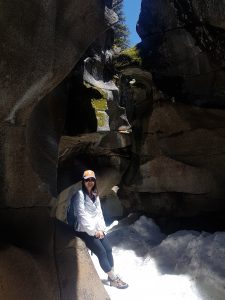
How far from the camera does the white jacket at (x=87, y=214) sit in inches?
238

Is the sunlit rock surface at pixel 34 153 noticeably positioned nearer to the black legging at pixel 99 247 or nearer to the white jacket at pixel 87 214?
the black legging at pixel 99 247

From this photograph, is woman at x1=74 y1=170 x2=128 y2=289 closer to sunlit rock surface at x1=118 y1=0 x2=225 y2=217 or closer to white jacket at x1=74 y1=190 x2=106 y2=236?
A: white jacket at x1=74 y1=190 x2=106 y2=236

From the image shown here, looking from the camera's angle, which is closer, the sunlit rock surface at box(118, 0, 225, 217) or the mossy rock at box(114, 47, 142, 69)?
the sunlit rock surface at box(118, 0, 225, 217)

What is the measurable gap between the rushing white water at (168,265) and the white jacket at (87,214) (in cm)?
133

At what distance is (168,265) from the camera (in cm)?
870

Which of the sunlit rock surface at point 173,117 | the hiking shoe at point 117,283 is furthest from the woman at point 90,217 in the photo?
the sunlit rock surface at point 173,117

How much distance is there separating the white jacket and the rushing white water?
133 cm

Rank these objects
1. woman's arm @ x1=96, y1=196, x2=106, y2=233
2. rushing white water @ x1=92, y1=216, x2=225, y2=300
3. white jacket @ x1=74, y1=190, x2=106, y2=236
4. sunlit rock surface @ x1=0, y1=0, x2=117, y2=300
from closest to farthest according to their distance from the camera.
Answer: sunlit rock surface @ x1=0, y1=0, x2=117, y2=300, white jacket @ x1=74, y1=190, x2=106, y2=236, woman's arm @ x1=96, y1=196, x2=106, y2=233, rushing white water @ x1=92, y1=216, x2=225, y2=300

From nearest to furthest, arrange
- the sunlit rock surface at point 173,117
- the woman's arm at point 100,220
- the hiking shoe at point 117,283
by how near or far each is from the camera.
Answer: the woman's arm at point 100,220 < the hiking shoe at point 117,283 < the sunlit rock surface at point 173,117

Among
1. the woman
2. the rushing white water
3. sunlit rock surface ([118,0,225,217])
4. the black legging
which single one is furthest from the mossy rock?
the black legging

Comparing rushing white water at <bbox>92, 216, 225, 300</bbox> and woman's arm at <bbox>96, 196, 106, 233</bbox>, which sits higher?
woman's arm at <bbox>96, 196, 106, 233</bbox>

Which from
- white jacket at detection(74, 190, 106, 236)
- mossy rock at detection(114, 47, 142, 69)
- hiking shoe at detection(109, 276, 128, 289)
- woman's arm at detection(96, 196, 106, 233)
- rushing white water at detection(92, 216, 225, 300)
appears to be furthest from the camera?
mossy rock at detection(114, 47, 142, 69)

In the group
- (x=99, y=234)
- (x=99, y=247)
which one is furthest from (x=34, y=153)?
(x=99, y=247)

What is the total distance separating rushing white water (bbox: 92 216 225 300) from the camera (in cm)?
702
